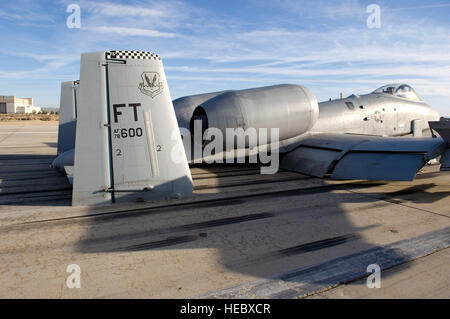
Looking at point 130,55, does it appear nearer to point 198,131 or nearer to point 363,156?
point 198,131

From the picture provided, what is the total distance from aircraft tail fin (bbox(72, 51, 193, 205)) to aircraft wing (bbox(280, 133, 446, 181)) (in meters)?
4.61

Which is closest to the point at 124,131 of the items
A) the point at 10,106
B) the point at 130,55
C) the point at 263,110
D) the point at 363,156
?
the point at 130,55

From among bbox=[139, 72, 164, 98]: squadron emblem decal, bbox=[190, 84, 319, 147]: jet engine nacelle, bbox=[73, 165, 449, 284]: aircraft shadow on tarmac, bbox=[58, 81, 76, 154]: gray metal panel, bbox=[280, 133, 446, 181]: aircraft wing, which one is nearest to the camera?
bbox=[73, 165, 449, 284]: aircraft shadow on tarmac

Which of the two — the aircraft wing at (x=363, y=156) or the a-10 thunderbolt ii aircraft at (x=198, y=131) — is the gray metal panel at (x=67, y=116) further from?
the aircraft wing at (x=363, y=156)

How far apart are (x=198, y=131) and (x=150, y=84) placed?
121 inches

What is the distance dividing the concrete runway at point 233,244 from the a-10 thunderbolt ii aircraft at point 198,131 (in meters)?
0.57

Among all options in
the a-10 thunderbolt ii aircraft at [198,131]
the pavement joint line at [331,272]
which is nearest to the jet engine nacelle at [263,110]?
the a-10 thunderbolt ii aircraft at [198,131]

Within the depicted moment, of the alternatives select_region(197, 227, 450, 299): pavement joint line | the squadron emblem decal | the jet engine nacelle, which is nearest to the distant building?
the jet engine nacelle

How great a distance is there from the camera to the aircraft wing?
741 cm

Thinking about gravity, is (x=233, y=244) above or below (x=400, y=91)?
below

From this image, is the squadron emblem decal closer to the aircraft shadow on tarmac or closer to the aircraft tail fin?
the aircraft tail fin

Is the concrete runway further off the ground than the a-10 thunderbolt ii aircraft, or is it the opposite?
the a-10 thunderbolt ii aircraft

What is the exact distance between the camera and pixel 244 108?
8750mm

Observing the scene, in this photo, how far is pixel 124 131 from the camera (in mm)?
6086
